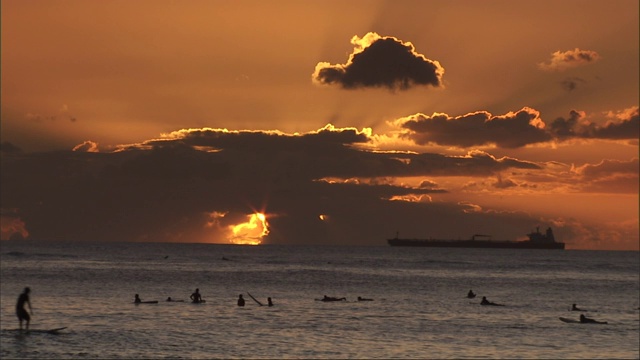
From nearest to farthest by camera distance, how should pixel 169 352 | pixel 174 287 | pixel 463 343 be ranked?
pixel 169 352, pixel 463 343, pixel 174 287

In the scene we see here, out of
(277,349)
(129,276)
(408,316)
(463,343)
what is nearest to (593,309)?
(408,316)

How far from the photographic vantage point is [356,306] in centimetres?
7188

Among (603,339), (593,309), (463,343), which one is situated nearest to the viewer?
(463,343)

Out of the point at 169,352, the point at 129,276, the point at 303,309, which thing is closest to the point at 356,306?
the point at 303,309

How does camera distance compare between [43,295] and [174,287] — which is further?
[174,287]

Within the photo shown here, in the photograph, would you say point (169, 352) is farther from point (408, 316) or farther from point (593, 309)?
point (593, 309)

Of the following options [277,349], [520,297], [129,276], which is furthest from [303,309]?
[129,276]

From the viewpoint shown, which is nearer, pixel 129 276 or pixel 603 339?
pixel 603 339

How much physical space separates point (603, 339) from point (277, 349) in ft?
62.4

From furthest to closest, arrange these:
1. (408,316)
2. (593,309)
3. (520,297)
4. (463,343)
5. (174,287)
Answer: (174,287)
(520,297)
(593,309)
(408,316)
(463,343)

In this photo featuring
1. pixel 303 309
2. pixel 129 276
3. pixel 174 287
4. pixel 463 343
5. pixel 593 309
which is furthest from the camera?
pixel 129 276

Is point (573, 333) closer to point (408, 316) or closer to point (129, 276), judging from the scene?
point (408, 316)

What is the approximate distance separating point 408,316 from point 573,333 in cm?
1350

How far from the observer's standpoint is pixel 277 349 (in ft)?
141
